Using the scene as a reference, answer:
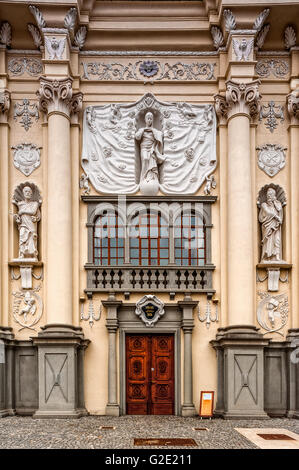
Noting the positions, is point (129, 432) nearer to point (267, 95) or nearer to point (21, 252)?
point (21, 252)

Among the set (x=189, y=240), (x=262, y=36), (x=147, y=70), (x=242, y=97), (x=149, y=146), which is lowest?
(x=189, y=240)

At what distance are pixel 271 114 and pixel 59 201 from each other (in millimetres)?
6974

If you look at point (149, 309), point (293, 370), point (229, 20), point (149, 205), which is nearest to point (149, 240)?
point (149, 205)

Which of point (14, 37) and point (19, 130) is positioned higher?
point (14, 37)

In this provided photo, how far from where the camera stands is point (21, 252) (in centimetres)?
A: 2073

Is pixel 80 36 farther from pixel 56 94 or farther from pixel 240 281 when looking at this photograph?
pixel 240 281

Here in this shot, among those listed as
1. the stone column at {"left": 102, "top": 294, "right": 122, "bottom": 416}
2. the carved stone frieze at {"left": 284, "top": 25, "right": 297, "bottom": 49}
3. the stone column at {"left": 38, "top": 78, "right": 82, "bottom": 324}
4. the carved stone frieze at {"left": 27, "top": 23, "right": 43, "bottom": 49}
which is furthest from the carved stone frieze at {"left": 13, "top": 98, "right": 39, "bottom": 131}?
the carved stone frieze at {"left": 284, "top": 25, "right": 297, "bottom": 49}

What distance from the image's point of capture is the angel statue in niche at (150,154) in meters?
21.4

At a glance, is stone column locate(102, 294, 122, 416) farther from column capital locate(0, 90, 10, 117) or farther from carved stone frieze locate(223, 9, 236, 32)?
carved stone frieze locate(223, 9, 236, 32)

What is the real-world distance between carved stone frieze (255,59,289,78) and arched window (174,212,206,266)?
490 cm

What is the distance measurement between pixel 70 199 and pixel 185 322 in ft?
16.1

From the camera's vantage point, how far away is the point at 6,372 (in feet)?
65.7

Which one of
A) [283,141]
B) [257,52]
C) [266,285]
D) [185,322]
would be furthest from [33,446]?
[257,52]

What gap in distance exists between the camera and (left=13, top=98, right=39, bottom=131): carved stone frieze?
70.6 ft
